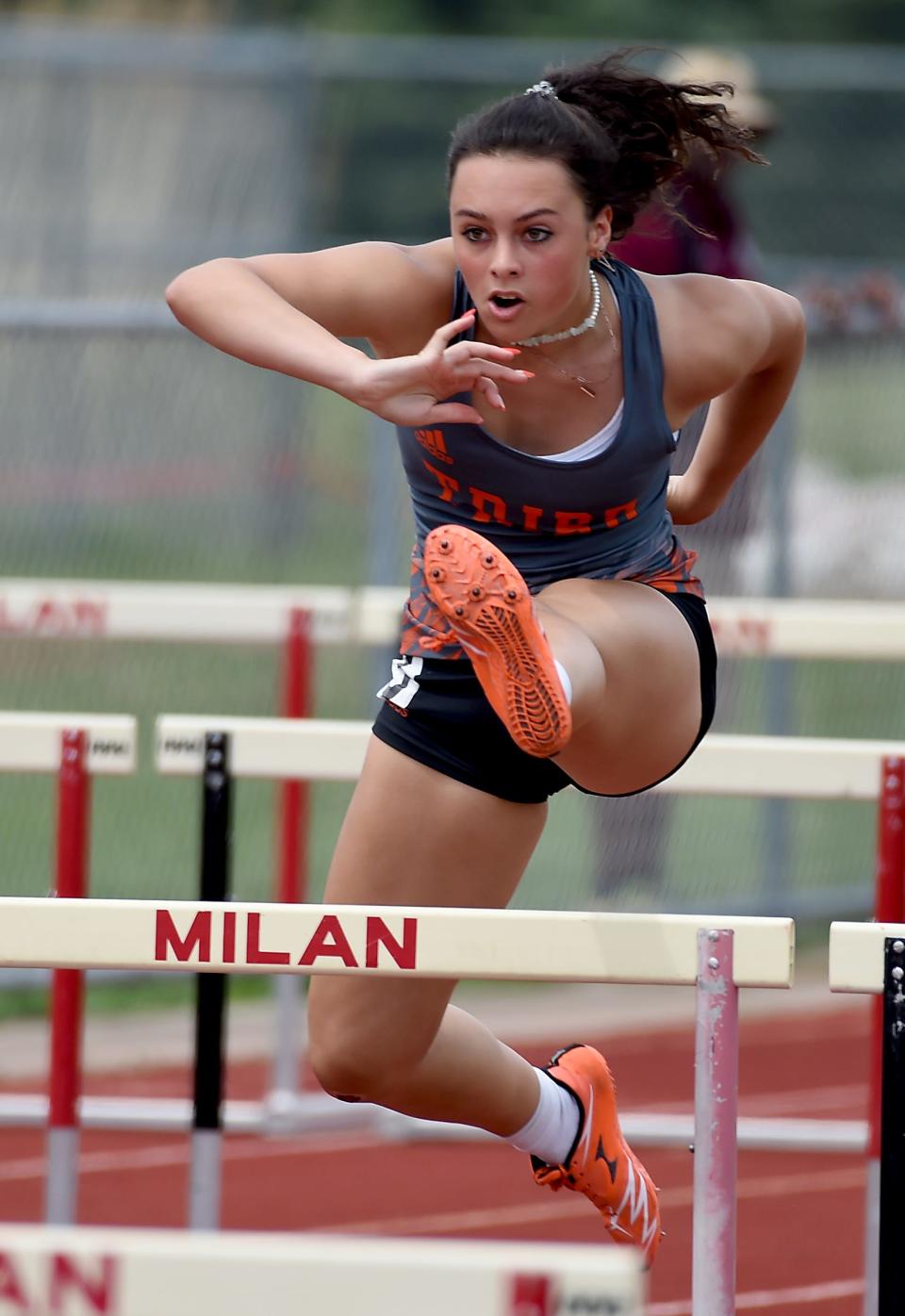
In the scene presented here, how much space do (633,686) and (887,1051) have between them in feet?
2.88

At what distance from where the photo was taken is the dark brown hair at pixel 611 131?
110 inches

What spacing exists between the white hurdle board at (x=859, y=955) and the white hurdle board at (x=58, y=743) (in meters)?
1.59

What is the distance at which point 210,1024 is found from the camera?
3402 mm

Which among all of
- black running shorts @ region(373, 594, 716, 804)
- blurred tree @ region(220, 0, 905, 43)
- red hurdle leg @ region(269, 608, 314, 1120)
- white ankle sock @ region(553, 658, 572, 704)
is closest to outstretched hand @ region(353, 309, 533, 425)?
white ankle sock @ region(553, 658, 572, 704)

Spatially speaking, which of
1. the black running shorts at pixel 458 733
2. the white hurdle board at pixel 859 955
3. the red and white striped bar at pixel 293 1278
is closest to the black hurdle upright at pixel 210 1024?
the black running shorts at pixel 458 733

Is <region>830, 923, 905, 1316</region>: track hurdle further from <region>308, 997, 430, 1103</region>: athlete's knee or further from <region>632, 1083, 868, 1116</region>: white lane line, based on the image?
<region>632, 1083, 868, 1116</region>: white lane line

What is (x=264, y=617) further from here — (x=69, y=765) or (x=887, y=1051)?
(x=887, y=1051)

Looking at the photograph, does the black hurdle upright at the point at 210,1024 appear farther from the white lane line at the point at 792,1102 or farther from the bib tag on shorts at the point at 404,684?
the white lane line at the point at 792,1102

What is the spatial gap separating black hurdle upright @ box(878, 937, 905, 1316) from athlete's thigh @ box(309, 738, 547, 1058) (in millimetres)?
899

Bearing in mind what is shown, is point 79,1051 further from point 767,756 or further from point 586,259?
point 586,259

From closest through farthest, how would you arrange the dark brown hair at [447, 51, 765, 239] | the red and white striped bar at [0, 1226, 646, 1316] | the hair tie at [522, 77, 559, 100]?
the red and white striped bar at [0, 1226, 646, 1316]
the dark brown hair at [447, 51, 765, 239]
the hair tie at [522, 77, 559, 100]

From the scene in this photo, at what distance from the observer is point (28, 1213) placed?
13.4ft

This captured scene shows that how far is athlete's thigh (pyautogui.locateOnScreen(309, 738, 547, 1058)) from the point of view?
2896mm

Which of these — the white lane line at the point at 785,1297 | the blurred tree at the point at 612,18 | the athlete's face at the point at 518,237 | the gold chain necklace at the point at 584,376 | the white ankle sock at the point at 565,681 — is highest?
the blurred tree at the point at 612,18
